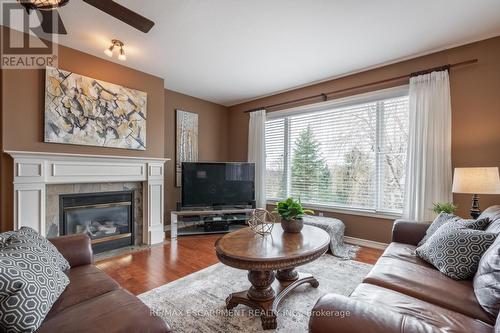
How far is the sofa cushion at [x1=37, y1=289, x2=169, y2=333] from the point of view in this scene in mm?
1003

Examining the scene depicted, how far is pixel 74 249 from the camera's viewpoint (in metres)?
1.70

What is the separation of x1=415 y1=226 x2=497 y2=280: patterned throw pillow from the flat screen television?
9.62ft

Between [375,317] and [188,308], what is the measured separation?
1521mm

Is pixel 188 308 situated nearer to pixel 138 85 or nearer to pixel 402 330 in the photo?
pixel 402 330

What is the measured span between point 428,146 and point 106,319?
348cm

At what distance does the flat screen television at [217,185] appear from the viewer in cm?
396

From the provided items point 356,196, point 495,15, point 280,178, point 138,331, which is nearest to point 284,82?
point 280,178

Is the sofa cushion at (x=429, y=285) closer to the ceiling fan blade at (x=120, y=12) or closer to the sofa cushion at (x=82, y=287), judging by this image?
the sofa cushion at (x=82, y=287)

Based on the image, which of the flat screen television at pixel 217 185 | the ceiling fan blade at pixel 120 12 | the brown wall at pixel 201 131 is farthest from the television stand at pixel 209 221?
the ceiling fan blade at pixel 120 12

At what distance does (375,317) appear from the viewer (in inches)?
36.4

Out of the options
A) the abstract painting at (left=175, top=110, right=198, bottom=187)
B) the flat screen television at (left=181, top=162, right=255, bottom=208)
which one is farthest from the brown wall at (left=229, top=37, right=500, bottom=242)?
the abstract painting at (left=175, top=110, right=198, bottom=187)

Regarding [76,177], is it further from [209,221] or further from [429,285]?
[429,285]

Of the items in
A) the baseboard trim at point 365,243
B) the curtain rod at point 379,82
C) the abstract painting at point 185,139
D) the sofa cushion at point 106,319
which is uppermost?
the curtain rod at point 379,82

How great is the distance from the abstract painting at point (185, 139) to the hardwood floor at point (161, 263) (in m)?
1.42
